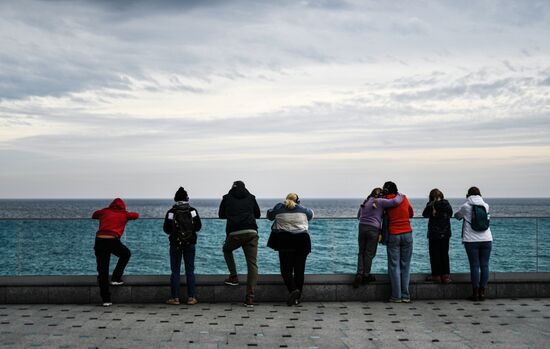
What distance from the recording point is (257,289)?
35.2 ft

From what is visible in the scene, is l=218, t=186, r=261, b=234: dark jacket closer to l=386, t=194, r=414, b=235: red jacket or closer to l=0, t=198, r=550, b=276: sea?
l=0, t=198, r=550, b=276: sea

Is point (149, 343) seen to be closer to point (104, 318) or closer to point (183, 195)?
point (104, 318)

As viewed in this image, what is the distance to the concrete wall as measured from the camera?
1047 centimetres

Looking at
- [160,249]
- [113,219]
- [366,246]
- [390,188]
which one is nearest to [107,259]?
[113,219]

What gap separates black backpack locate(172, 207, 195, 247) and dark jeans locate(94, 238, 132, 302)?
2.72 feet

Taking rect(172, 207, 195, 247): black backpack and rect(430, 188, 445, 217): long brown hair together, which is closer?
rect(172, 207, 195, 247): black backpack

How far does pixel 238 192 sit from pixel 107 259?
2095 millimetres

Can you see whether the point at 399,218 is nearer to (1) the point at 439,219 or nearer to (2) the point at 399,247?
(2) the point at 399,247

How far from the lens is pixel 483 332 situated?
27.6ft

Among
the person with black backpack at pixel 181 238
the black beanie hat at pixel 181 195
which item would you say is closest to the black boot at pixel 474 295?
the person with black backpack at pixel 181 238

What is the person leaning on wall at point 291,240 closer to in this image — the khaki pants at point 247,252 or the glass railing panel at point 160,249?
the khaki pants at point 247,252

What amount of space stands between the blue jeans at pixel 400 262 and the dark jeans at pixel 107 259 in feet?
12.5

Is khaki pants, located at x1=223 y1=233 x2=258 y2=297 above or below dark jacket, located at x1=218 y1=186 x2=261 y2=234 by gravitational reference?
below

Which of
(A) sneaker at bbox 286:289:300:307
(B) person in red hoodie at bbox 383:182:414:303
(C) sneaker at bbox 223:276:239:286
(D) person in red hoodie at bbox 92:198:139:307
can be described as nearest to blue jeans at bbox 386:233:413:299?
(B) person in red hoodie at bbox 383:182:414:303
